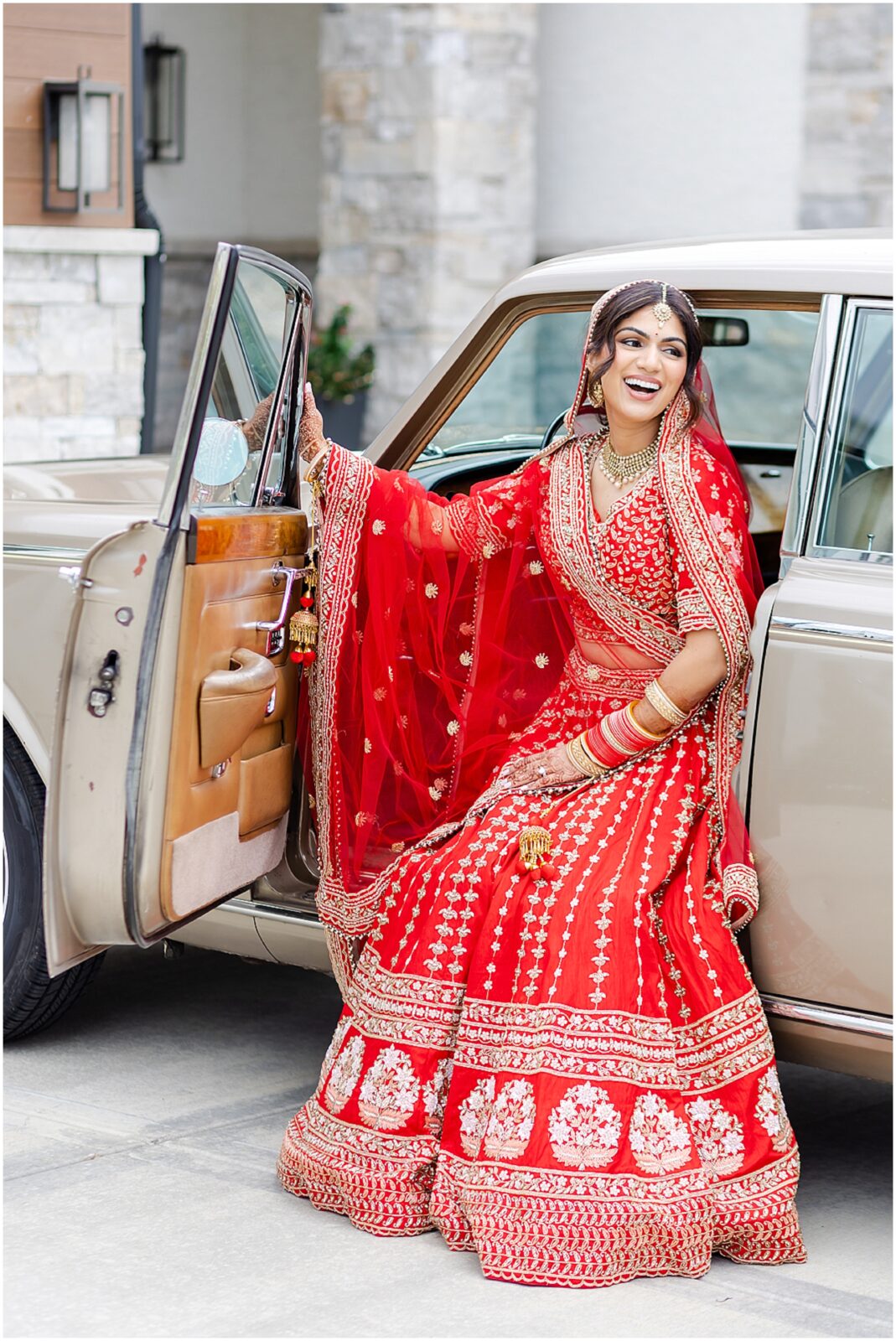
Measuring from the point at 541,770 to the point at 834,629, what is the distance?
2.18 ft

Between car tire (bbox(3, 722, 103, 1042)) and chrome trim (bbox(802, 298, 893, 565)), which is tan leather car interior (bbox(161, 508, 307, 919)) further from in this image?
chrome trim (bbox(802, 298, 893, 565))

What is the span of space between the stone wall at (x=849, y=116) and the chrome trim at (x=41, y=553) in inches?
353

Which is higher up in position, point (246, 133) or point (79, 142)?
point (246, 133)

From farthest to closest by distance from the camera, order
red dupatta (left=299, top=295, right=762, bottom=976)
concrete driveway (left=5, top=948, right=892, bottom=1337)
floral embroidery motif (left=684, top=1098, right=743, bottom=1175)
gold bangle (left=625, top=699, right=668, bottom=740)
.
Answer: red dupatta (left=299, top=295, right=762, bottom=976), gold bangle (left=625, top=699, right=668, bottom=740), floral embroidery motif (left=684, top=1098, right=743, bottom=1175), concrete driveway (left=5, top=948, right=892, bottom=1337)

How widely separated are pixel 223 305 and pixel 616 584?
873 millimetres

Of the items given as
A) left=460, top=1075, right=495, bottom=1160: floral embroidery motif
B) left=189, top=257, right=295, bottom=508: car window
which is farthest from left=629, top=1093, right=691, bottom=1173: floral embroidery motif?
left=189, top=257, right=295, bottom=508: car window

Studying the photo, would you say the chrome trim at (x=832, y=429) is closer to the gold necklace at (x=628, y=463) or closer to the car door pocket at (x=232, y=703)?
the gold necklace at (x=628, y=463)

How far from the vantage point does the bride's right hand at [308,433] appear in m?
3.57

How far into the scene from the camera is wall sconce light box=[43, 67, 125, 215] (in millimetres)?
9695

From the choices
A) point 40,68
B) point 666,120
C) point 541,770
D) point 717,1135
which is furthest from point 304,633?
point 666,120

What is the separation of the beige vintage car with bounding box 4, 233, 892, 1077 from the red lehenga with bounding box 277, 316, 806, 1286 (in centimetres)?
10

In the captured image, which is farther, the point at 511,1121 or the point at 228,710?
the point at 228,710

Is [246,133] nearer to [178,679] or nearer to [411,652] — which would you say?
[411,652]

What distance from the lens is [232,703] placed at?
3.27 meters
